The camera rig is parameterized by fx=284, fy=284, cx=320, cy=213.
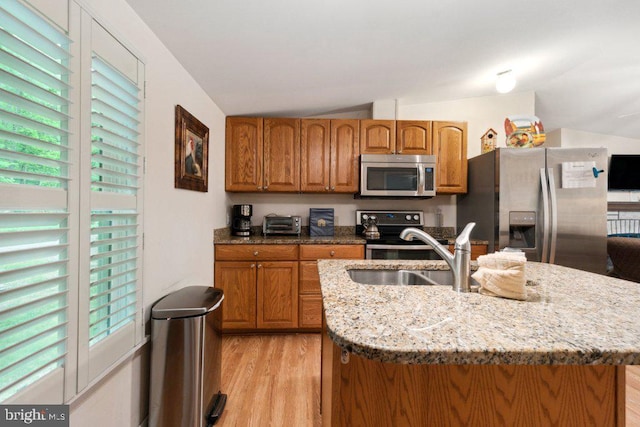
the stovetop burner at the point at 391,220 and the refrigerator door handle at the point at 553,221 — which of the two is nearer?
the refrigerator door handle at the point at 553,221

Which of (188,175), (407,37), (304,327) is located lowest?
(304,327)

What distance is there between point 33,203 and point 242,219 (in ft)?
6.99

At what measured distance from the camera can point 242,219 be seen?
2.98 m

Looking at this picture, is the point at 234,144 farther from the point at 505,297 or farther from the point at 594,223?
the point at 594,223

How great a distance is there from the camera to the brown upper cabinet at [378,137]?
2920mm

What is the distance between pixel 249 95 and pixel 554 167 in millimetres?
2760

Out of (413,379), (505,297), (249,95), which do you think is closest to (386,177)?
(249,95)

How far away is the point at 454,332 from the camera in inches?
24.4

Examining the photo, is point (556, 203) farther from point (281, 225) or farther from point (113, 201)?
point (113, 201)

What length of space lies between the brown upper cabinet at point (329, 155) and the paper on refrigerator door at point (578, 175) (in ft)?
6.04

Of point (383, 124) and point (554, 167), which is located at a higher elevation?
point (383, 124)

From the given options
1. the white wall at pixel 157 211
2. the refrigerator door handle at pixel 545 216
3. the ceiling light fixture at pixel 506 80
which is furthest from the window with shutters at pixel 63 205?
the refrigerator door handle at pixel 545 216

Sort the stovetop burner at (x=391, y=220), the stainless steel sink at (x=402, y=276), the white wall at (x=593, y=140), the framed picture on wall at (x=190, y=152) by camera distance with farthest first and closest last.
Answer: the white wall at (x=593, y=140) → the stovetop burner at (x=391, y=220) → the framed picture on wall at (x=190, y=152) → the stainless steel sink at (x=402, y=276)

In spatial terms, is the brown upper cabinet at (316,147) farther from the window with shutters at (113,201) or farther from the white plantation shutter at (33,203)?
the white plantation shutter at (33,203)
